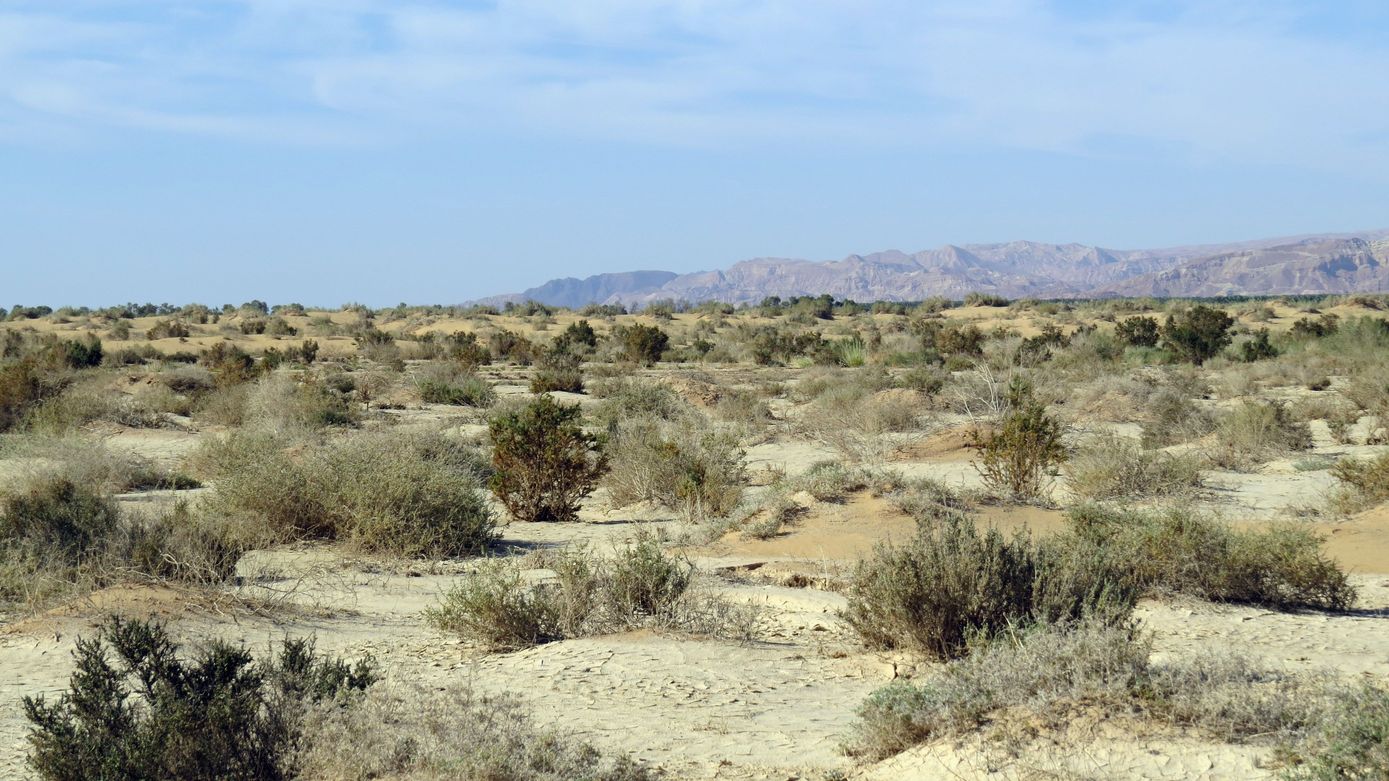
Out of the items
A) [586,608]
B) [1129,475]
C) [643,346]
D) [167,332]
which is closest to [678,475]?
[1129,475]

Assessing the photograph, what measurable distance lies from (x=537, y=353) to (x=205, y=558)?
34.8 m

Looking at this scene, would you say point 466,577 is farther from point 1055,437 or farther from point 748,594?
point 1055,437

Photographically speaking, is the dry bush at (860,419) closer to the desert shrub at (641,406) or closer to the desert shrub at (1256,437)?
the desert shrub at (641,406)

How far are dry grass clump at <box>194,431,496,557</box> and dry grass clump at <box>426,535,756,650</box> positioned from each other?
3.40 m

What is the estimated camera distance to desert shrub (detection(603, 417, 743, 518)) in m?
15.3

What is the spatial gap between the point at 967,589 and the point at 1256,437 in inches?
555

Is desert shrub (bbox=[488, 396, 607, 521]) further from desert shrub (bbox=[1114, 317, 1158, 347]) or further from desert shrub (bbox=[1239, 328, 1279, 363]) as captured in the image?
desert shrub (bbox=[1114, 317, 1158, 347])

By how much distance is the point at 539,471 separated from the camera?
15812mm

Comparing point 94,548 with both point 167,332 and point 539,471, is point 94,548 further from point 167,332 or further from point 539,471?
point 167,332

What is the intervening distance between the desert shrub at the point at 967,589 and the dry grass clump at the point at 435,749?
8.66 ft

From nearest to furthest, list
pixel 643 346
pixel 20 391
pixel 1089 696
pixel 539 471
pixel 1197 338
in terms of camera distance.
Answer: pixel 1089 696 < pixel 539 471 < pixel 20 391 < pixel 1197 338 < pixel 643 346

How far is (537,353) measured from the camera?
4441 centimetres

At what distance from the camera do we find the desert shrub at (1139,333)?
4462 centimetres

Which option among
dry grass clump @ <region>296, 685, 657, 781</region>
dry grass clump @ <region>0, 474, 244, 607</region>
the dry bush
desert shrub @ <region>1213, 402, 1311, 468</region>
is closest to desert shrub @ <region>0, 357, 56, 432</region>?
dry grass clump @ <region>0, 474, 244, 607</region>
